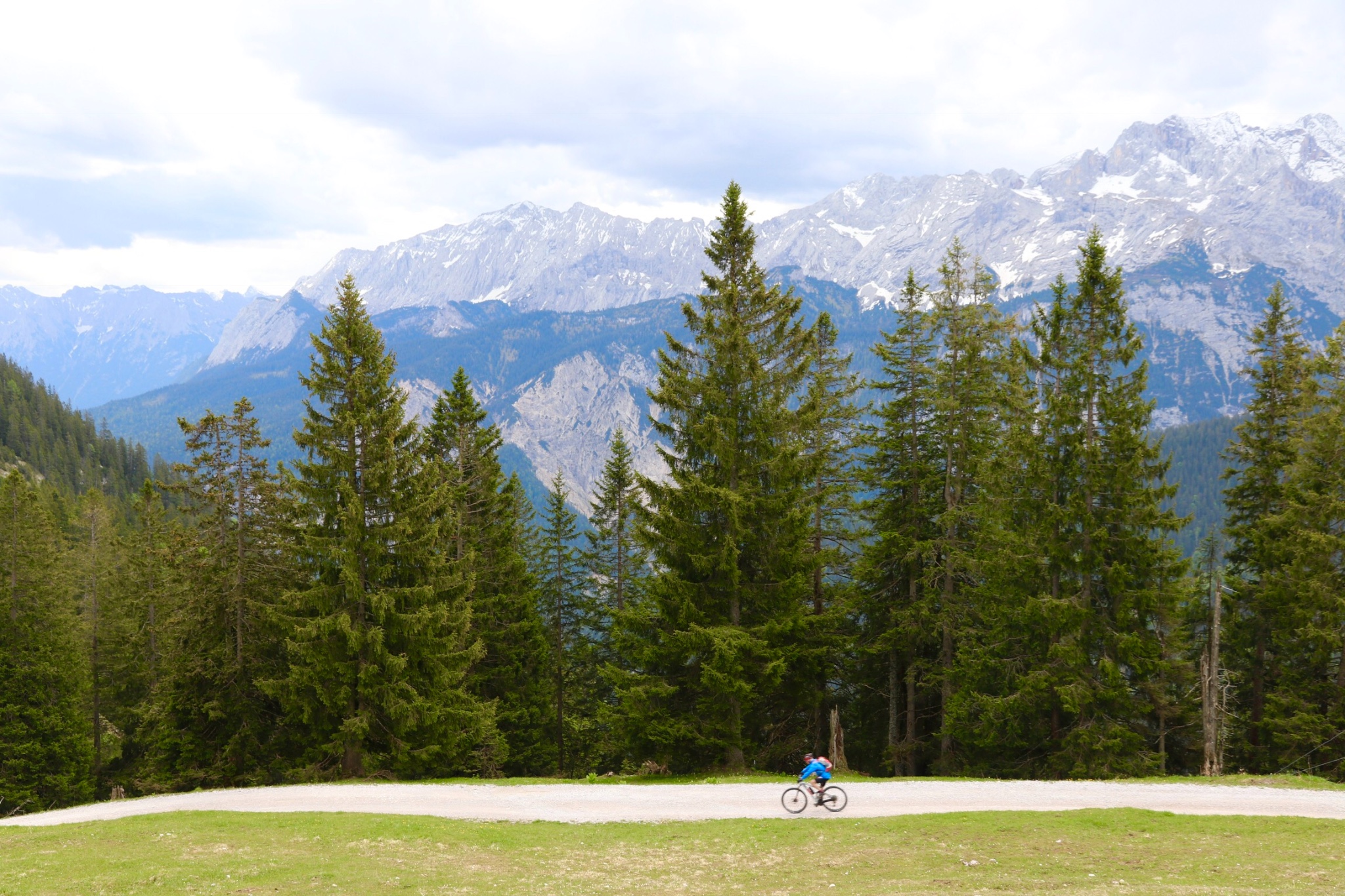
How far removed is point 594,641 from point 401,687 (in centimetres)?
1838

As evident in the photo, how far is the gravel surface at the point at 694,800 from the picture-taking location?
19.0m

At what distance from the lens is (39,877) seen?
1423 cm

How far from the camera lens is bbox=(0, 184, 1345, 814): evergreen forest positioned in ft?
85.0

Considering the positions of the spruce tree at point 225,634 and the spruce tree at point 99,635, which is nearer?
the spruce tree at point 225,634

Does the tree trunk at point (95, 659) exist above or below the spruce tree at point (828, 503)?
below

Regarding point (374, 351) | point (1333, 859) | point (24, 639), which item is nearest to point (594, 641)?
point (374, 351)

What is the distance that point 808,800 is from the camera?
64.7 ft

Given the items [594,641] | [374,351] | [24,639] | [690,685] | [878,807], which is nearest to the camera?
[878,807]

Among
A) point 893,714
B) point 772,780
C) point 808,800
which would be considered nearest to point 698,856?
point 808,800

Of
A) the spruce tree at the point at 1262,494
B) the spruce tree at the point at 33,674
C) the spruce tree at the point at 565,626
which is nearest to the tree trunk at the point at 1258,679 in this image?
the spruce tree at the point at 1262,494

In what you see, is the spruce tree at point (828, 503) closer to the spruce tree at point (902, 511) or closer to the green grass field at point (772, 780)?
the spruce tree at point (902, 511)

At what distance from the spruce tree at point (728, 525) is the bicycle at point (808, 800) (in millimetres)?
4864

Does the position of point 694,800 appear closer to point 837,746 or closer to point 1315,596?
point 837,746

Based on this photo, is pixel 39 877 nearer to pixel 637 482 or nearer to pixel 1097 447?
pixel 637 482
